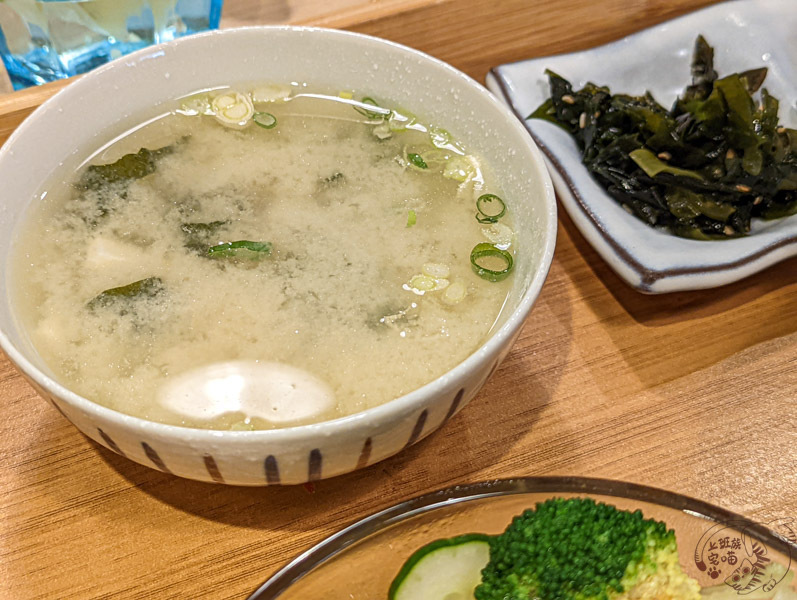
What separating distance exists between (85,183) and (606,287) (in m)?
1.06

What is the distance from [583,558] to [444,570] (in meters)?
0.19

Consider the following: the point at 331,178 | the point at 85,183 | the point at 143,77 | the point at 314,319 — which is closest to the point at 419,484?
the point at 314,319

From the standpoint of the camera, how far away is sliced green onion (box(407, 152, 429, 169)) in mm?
1400

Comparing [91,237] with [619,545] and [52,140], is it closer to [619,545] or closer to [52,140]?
[52,140]

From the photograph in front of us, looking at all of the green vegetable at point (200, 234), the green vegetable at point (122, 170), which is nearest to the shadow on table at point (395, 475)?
the green vegetable at point (200, 234)

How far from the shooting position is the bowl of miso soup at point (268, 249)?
0.96m

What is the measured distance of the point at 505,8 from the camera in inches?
70.4

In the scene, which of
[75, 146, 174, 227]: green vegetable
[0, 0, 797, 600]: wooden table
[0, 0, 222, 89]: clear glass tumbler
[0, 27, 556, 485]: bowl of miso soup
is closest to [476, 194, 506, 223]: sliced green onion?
[0, 27, 556, 485]: bowl of miso soup

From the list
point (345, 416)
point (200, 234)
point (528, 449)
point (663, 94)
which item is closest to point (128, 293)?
point (200, 234)

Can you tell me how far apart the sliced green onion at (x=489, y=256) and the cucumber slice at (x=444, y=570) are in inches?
16.7

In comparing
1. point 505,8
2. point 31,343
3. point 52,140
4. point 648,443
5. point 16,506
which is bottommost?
point 16,506

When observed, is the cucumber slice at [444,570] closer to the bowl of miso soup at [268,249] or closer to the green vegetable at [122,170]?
the bowl of miso soup at [268,249]

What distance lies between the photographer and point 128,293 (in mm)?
1148

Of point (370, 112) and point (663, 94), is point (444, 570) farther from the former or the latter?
point (663, 94)
